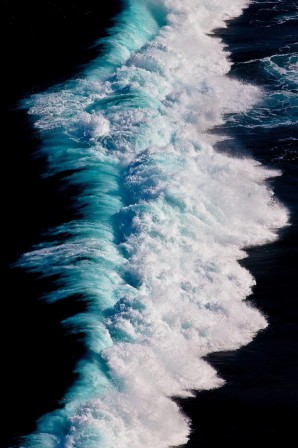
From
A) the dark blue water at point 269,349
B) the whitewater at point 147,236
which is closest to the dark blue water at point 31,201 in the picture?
the whitewater at point 147,236

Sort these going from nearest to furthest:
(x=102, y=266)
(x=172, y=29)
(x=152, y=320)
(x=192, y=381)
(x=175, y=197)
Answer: (x=192, y=381), (x=152, y=320), (x=102, y=266), (x=175, y=197), (x=172, y=29)

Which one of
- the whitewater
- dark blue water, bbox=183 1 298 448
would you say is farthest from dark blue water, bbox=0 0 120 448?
dark blue water, bbox=183 1 298 448

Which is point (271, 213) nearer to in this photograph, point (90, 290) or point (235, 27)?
point (90, 290)

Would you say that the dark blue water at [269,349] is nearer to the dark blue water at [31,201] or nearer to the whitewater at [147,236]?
the whitewater at [147,236]

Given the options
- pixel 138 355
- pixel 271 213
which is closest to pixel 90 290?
pixel 138 355

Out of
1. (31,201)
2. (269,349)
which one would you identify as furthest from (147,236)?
(269,349)

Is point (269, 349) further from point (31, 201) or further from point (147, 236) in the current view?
point (31, 201)

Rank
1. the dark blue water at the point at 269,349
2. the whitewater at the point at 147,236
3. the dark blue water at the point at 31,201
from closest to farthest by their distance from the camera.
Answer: the dark blue water at the point at 269,349
the whitewater at the point at 147,236
the dark blue water at the point at 31,201

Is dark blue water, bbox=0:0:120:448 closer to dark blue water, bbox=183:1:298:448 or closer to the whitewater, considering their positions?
the whitewater
